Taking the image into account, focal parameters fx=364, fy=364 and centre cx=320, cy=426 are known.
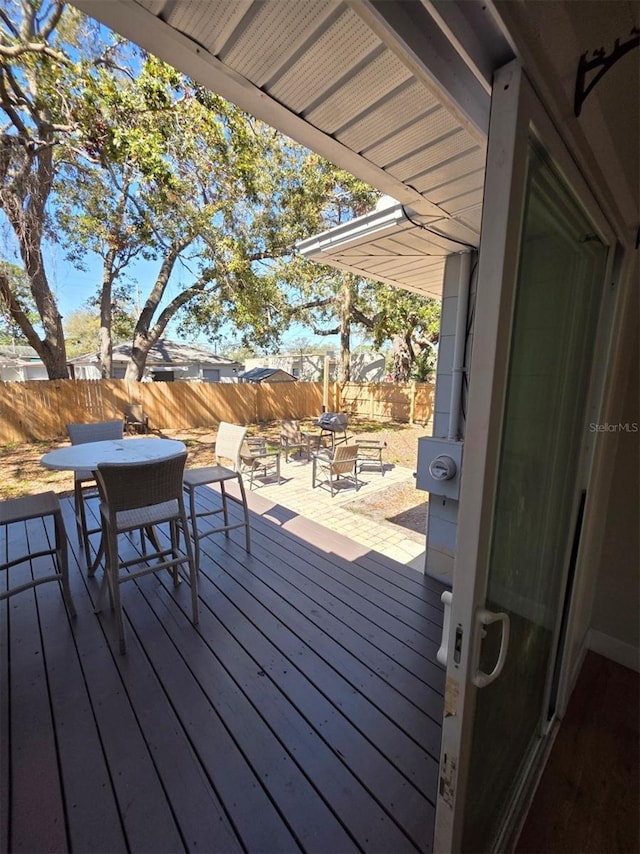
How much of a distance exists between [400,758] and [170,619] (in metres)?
1.44

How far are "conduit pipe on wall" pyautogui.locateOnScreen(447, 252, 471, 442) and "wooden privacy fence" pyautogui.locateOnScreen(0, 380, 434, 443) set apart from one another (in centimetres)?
826

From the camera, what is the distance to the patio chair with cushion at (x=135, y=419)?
818cm

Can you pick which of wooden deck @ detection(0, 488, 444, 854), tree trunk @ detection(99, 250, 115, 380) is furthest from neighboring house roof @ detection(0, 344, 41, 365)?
wooden deck @ detection(0, 488, 444, 854)

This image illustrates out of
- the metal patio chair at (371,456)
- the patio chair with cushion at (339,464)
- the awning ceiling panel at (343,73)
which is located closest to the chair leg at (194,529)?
the awning ceiling panel at (343,73)

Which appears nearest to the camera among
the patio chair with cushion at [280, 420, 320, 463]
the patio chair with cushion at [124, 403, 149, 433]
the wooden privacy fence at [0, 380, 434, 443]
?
the patio chair with cushion at [280, 420, 320, 463]

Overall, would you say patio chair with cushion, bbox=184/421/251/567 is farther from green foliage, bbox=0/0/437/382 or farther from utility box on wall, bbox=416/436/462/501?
green foliage, bbox=0/0/437/382

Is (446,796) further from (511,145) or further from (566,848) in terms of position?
(511,145)

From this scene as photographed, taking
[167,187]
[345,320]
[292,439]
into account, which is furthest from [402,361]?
[167,187]

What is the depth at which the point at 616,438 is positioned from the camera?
6.43 ft

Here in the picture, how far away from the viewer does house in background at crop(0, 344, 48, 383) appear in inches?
733

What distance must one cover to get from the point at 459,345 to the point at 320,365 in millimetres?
20715

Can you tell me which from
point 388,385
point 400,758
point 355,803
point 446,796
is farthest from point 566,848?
point 388,385

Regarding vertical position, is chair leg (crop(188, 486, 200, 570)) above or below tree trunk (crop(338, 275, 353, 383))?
below

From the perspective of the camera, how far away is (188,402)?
975 centimetres
